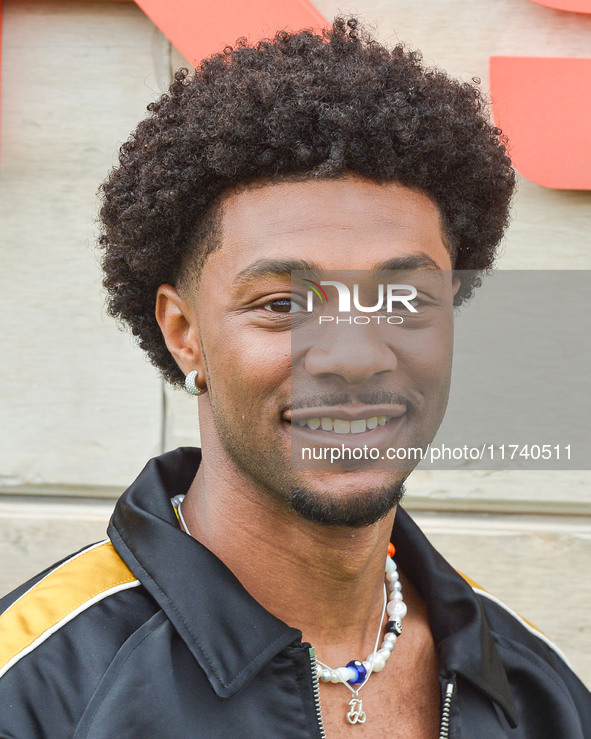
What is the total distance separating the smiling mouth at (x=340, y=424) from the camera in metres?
1.75

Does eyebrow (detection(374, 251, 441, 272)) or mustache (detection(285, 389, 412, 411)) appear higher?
eyebrow (detection(374, 251, 441, 272))

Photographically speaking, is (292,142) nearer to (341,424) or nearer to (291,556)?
(341,424)

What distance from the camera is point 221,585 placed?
5.62ft

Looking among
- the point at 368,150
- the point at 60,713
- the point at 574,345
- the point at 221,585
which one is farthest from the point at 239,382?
the point at 574,345

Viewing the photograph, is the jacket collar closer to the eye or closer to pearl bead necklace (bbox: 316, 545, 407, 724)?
pearl bead necklace (bbox: 316, 545, 407, 724)

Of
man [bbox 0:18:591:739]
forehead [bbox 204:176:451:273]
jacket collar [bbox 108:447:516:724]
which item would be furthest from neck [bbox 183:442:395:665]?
forehead [bbox 204:176:451:273]

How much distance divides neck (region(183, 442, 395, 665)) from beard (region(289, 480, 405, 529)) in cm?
9

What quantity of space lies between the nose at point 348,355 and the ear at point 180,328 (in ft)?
1.04

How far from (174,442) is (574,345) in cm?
149

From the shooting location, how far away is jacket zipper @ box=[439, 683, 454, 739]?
1.81 m

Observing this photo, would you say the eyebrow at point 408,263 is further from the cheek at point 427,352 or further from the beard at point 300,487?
the beard at point 300,487

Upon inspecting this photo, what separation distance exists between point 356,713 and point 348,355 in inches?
28.9

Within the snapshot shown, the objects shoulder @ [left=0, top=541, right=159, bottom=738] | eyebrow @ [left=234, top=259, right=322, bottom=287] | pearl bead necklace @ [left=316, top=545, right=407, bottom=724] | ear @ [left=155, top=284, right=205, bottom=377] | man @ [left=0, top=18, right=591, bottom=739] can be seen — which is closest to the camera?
shoulder @ [left=0, top=541, right=159, bottom=738]

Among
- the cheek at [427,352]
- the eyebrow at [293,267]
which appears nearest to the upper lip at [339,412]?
the cheek at [427,352]
